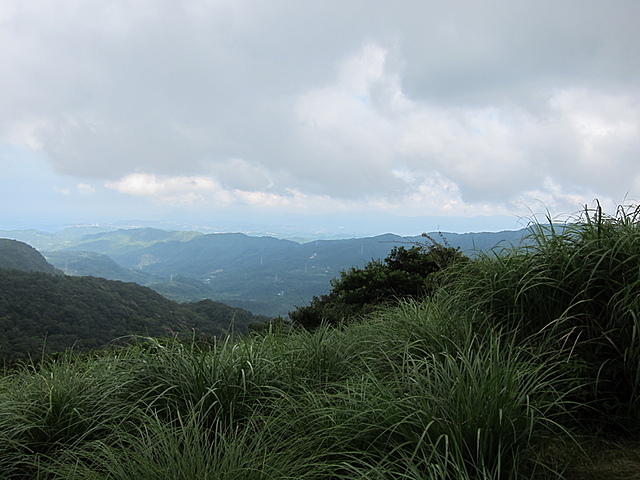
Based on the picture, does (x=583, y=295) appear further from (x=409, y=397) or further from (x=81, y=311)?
(x=81, y=311)

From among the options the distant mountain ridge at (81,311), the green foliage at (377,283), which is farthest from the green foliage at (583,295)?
the distant mountain ridge at (81,311)

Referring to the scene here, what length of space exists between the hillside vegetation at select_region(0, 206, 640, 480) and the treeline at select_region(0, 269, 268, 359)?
24793 mm

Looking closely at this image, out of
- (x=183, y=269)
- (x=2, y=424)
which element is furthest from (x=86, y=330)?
(x=183, y=269)

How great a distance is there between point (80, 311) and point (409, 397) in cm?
3972

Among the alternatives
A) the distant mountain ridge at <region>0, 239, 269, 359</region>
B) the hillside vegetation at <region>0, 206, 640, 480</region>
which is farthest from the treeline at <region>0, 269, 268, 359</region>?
the hillside vegetation at <region>0, 206, 640, 480</region>

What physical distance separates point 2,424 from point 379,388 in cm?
207

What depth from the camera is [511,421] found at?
1.70 meters

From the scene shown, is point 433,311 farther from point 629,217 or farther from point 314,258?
point 314,258

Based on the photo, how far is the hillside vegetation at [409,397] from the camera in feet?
5.68

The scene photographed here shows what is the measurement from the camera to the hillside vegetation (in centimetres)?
173

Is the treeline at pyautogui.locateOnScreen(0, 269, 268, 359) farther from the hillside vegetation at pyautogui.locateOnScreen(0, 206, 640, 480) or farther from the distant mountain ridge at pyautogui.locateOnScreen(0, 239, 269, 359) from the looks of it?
the hillside vegetation at pyautogui.locateOnScreen(0, 206, 640, 480)

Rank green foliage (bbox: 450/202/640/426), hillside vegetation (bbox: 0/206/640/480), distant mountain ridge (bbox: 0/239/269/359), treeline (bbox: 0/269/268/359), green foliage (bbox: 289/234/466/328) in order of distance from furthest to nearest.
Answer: treeline (bbox: 0/269/268/359), distant mountain ridge (bbox: 0/239/269/359), green foliage (bbox: 289/234/466/328), green foliage (bbox: 450/202/640/426), hillside vegetation (bbox: 0/206/640/480)

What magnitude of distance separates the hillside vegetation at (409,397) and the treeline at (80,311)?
81.3 feet

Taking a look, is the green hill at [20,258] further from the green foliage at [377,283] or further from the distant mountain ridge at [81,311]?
the green foliage at [377,283]
